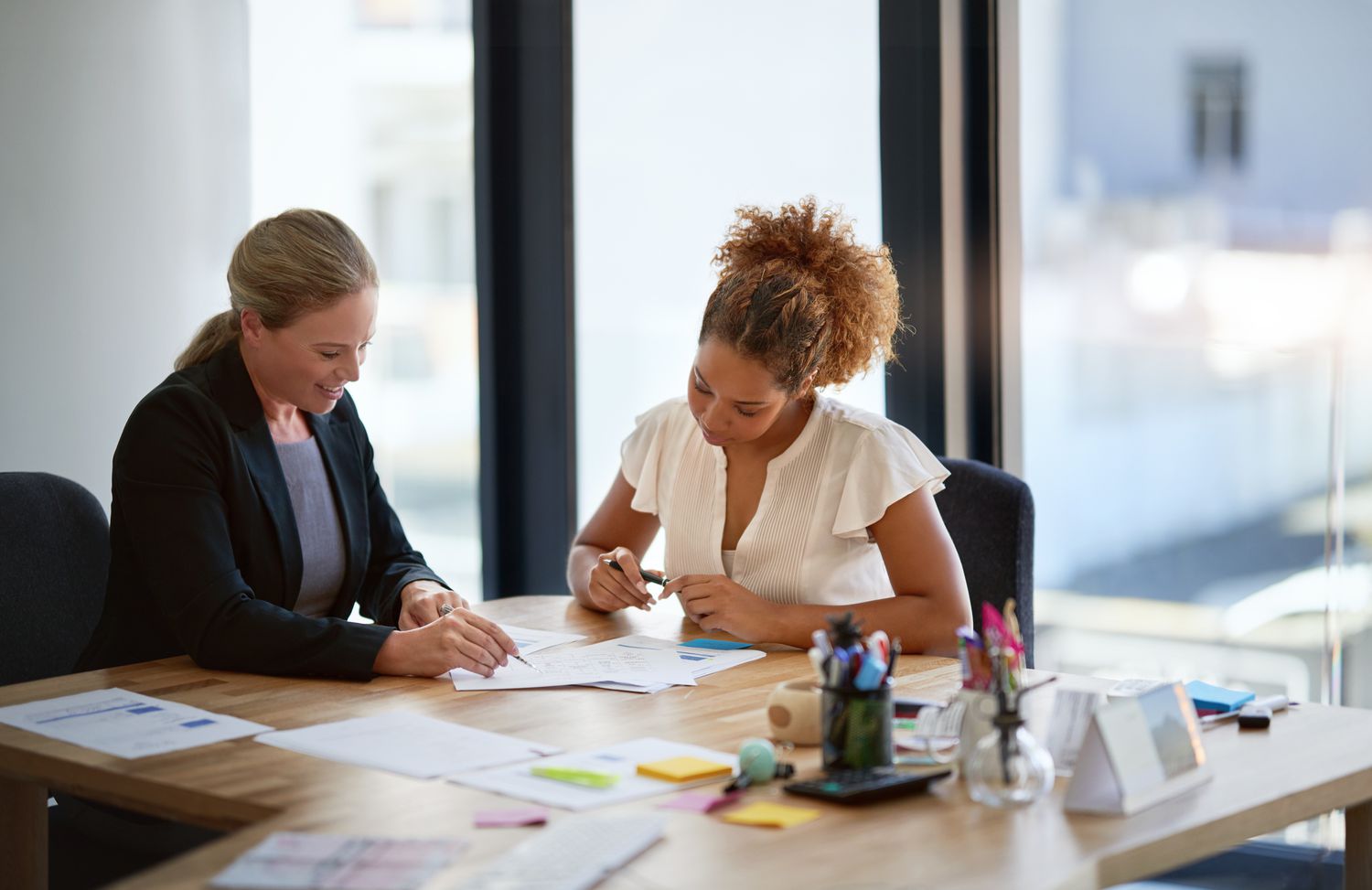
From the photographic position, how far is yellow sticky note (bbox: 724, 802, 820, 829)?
1.30 metres

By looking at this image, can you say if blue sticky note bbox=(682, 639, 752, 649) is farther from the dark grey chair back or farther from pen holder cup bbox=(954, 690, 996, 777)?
the dark grey chair back

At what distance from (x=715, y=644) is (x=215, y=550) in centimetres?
75

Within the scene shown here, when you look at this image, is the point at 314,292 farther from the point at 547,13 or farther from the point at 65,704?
the point at 547,13

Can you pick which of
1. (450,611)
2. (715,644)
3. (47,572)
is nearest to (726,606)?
(715,644)

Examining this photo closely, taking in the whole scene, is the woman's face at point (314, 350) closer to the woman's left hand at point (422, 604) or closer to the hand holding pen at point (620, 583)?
the woman's left hand at point (422, 604)

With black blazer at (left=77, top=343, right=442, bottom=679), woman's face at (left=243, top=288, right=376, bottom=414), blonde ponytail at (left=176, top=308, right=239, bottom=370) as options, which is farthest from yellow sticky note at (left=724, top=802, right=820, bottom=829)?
blonde ponytail at (left=176, top=308, right=239, bottom=370)

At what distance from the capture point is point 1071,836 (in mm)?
1264

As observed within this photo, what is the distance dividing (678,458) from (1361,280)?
134 centimetres

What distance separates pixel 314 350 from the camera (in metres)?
2.15

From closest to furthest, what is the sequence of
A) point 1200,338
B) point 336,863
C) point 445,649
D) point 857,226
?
point 336,863
point 445,649
point 1200,338
point 857,226

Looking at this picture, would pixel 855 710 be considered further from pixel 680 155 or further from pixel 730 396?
pixel 680 155

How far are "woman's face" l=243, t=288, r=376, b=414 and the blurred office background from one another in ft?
3.77

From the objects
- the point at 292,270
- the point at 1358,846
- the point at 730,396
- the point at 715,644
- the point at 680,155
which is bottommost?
the point at 1358,846

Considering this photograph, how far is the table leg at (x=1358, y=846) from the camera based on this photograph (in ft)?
5.32
